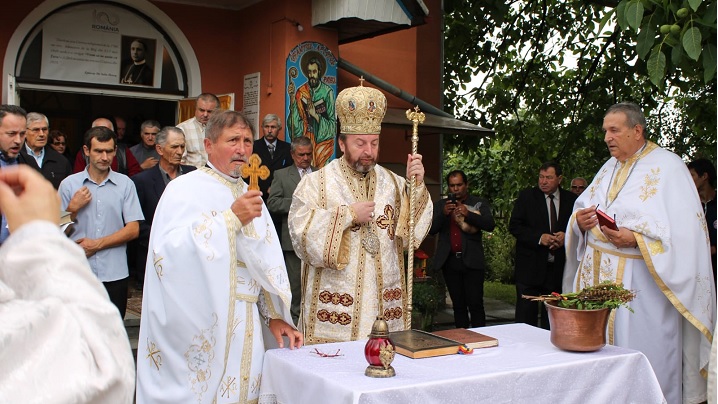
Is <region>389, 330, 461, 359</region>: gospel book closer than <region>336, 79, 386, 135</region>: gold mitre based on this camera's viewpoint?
Yes

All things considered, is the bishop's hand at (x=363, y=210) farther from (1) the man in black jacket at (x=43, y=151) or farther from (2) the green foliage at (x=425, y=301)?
(2) the green foliage at (x=425, y=301)

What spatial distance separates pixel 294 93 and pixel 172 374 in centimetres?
553

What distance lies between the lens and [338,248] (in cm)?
493

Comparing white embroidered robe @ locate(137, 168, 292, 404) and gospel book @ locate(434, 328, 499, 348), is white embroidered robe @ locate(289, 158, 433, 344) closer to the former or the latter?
gospel book @ locate(434, 328, 499, 348)

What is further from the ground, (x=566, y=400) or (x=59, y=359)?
(x=59, y=359)

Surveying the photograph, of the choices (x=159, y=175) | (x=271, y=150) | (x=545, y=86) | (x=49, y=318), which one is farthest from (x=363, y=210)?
(x=545, y=86)

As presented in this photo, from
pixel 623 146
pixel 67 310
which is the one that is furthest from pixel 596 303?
pixel 67 310

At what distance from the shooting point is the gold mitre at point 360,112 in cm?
528

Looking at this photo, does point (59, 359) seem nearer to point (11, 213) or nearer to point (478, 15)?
point (11, 213)

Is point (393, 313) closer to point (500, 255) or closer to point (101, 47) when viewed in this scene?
point (101, 47)

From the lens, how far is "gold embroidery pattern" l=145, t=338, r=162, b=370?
13.1ft

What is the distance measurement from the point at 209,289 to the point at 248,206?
44 centimetres

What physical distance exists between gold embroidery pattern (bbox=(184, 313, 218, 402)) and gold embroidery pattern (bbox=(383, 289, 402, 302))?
151 cm

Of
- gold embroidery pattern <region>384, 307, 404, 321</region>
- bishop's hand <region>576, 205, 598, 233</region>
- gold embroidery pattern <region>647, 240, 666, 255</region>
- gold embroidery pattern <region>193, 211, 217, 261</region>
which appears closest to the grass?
bishop's hand <region>576, 205, 598, 233</region>
